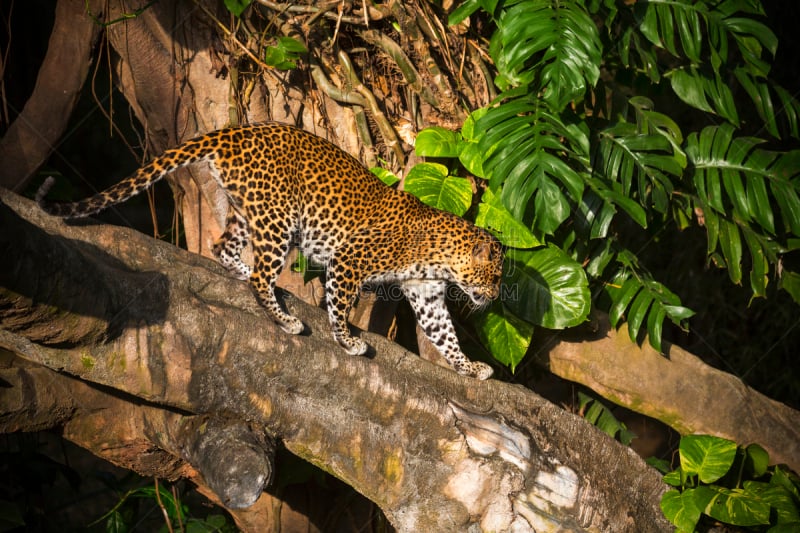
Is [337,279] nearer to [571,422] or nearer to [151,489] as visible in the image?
[571,422]

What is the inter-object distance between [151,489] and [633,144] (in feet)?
13.1

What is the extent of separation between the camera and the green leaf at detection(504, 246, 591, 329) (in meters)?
5.04

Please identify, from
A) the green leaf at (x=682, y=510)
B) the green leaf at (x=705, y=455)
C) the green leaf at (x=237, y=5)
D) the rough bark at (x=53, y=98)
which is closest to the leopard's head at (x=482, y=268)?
the green leaf at (x=705, y=455)

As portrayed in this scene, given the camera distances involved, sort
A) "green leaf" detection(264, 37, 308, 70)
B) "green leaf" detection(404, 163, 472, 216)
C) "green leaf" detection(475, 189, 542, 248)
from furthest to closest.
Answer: "green leaf" detection(404, 163, 472, 216), "green leaf" detection(475, 189, 542, 248), "green leaf" detection(264, 37, 308, 70)

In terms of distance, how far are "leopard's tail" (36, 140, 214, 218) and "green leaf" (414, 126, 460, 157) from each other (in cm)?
150

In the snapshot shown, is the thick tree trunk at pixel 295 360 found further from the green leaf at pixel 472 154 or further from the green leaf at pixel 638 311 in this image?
the green leaf at pixel 472 154

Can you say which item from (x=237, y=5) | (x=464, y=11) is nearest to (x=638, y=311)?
(x=464, y=11)

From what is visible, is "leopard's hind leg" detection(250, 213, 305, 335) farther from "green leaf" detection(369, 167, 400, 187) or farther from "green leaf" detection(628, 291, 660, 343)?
"green leaf" detection(628, 291, 660, 343)

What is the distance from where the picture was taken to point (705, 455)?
480 cm

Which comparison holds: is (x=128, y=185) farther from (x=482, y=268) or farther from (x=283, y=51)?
(x=482, y=268)

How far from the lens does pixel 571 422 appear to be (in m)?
4.61

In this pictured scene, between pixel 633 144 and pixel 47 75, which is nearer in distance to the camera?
pixel 47 75

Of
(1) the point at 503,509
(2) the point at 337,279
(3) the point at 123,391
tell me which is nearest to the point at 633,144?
(2) the point at 337,279

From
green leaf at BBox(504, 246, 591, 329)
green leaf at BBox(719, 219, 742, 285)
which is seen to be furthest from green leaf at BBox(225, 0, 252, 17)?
green leaf at BBox(719, 219, 742, 285)
